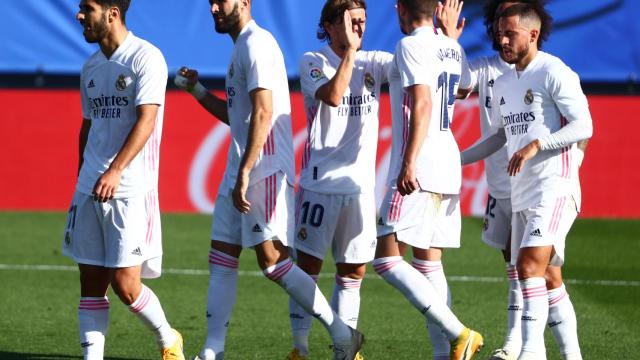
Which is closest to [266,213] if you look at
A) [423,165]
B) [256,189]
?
[256,189]

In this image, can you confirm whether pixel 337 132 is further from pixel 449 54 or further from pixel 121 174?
pixel 121 174

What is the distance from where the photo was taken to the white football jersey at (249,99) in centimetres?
629

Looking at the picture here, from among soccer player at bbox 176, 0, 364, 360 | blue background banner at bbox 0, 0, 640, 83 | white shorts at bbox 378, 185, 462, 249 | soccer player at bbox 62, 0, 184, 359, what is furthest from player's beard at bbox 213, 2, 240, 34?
blue background banner at bbox 0, 0, 640, 83

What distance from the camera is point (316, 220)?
665cm

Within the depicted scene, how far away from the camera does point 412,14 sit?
6508mm

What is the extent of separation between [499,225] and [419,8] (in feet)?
5.09

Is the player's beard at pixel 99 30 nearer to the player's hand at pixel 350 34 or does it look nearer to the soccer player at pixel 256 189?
the soccer player at pixel 256 189

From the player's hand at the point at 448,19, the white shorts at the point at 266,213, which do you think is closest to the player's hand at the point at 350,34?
the player's hand at the point at 448,19

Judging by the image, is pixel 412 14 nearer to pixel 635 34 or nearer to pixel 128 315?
pixel 128 315

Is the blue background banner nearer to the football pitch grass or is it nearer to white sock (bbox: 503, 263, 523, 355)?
the football pitch grass

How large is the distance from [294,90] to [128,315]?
8.66 m

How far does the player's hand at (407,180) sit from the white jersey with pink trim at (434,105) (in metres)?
0.23

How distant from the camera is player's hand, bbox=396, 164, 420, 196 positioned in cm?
618

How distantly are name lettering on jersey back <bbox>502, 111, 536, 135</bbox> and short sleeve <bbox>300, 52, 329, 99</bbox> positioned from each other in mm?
1013
